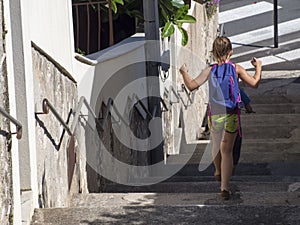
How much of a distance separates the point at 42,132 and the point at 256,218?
1.60m

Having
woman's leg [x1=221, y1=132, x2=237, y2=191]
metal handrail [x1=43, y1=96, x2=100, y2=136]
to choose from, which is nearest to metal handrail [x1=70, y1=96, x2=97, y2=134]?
metal handrail [x1=43, y1=96, x2=100, y2=136]

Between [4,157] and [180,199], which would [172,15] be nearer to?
[180,199]

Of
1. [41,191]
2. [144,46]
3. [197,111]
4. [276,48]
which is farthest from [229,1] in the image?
[41,191]

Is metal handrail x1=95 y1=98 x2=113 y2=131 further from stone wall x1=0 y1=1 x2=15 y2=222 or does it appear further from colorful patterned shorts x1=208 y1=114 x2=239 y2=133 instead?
stone wall x1=0 y1=1 x2=15 y2=222

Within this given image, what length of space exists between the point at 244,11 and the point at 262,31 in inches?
77.3

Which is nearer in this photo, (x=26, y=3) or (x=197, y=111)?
(x=26, y=3)

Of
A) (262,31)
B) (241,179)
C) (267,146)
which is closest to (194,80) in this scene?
(241,179)

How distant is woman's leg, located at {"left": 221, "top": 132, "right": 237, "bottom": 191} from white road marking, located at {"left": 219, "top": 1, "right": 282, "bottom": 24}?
1626cm

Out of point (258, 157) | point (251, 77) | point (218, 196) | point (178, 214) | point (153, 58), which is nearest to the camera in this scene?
point (178, 214)

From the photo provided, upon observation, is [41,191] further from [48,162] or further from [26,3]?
[26,3]

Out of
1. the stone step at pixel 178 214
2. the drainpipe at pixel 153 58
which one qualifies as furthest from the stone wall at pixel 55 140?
the drainpipe at pixel 153 58

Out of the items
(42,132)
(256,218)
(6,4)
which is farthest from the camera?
(42,132)

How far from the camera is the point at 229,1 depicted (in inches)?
978

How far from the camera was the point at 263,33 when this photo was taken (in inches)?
840
